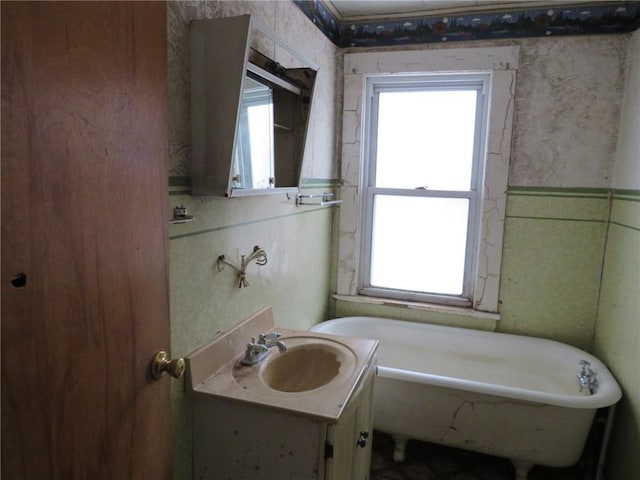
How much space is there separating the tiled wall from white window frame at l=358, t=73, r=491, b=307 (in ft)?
1.14

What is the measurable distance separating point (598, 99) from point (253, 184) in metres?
2.06

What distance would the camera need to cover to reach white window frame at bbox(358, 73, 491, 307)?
2.59 metres

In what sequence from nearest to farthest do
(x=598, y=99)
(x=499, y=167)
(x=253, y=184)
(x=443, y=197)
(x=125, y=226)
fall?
(x=125, y=226) < (x=253, y=184) < (x=598, y=99) < (x=499, y=167) < (x=443, y=197)

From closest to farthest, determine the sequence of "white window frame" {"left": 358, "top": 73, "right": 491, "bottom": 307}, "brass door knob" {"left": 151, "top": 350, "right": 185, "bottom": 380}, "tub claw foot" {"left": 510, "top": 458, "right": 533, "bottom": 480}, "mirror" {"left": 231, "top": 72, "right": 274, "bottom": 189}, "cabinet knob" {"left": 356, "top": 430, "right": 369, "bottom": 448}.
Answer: "brass door knob" {"left": 151, "top": 350, "right": 185, "bottom": 380} < "mirror" {"left": 231, "top": 72, "right": 274, "bottom": 189} < "cabinet knob" {"left": 356, "top": 430, "right": 369, "bottom": 448} < "tub claw foot" {"left": 510, "top": 458, "right": 533, "bottom": 480} < "white window frame" {"left": 358, "top": 73, "right": 491, "bottom": 307}

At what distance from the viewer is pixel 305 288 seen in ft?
7.95

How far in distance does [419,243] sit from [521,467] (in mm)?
1377

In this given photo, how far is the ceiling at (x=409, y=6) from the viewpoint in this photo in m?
2.36

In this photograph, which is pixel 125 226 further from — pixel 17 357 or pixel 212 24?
pixel 212 24

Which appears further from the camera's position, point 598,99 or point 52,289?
point 598,99

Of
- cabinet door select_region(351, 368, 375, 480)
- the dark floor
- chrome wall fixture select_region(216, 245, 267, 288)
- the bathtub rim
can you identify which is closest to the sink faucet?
chrome wall fixture select_region(216, 245, 267, 288)

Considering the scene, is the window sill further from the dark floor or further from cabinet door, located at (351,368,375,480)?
cabinet door, located at (351,368,375,480)

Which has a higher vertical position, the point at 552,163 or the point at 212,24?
the point at 212,24

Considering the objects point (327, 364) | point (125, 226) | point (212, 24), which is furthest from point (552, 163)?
point (125, 226)

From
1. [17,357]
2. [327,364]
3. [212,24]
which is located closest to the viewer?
[17,357]
